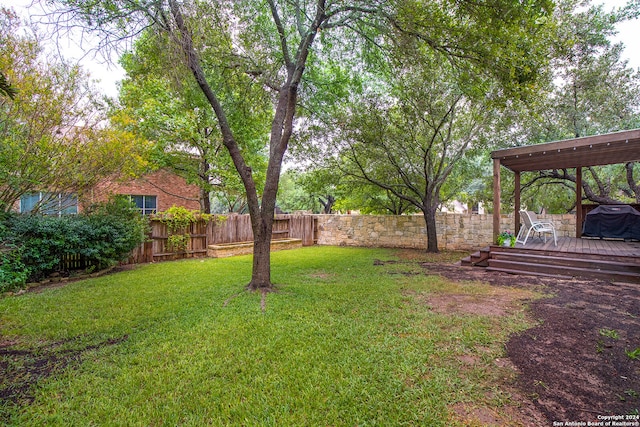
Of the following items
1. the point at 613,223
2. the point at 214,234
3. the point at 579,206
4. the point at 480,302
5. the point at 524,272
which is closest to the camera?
the point at 480,302

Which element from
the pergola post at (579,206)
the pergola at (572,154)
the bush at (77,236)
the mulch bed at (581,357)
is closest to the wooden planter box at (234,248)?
→ the bush at (77,236)

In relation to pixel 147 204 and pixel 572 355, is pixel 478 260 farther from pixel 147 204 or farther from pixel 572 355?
pixel 147 204

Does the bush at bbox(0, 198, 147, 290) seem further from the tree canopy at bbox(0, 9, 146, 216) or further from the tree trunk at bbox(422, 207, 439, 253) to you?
the tree trunk at bbox(422, 207, 439, 253)

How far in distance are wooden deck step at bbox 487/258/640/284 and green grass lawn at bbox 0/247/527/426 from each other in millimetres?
2090

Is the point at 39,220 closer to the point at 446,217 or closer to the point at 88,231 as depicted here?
the point at 88,231

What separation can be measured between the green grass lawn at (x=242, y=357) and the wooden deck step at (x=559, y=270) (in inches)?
82.3

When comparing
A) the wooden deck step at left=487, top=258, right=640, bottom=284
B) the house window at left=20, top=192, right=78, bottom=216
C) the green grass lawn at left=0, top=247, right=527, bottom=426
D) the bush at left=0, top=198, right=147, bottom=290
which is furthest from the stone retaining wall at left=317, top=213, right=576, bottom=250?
the house window at left=20, top=192, right=78, bottom=216

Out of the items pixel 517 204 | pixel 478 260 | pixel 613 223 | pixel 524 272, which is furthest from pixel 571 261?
pixel 613 223

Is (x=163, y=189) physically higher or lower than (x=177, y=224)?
higher

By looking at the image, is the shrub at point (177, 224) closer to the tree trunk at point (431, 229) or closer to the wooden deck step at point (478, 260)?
the tree trunk at point (431, 229)

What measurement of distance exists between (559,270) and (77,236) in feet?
31.2

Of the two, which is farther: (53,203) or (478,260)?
(478,260)

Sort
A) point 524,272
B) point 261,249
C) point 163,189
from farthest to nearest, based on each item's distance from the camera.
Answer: point 163,189 → point 524,272 → point 261,249

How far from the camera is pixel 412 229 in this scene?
418 inches
